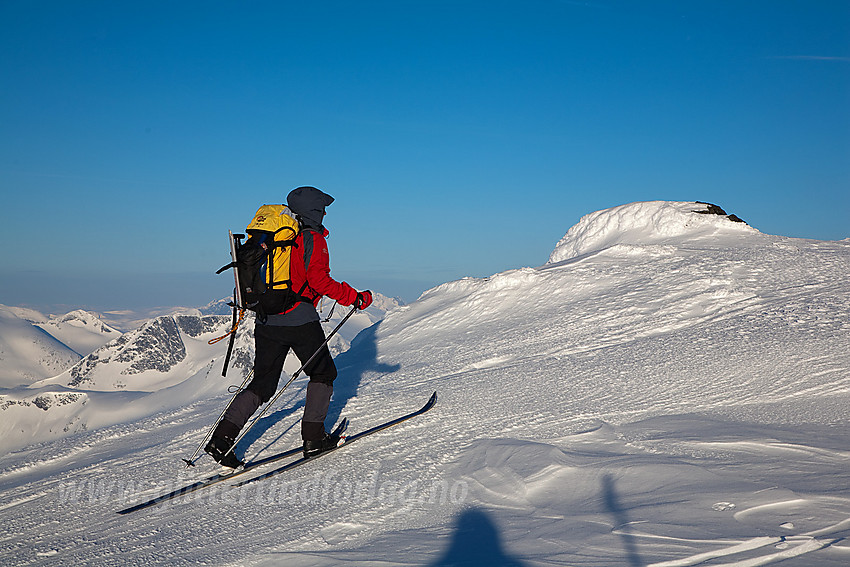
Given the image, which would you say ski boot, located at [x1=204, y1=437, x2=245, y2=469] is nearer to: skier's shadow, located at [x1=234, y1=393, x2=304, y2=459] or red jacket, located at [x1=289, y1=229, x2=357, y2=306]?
skier's shadow, located at [x1=234, y1=393, x2=304, y2=459]

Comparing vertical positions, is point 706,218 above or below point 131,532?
above

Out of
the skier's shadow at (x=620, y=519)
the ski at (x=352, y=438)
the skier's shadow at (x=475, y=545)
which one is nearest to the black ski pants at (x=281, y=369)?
the ski at (x=352, y=438)

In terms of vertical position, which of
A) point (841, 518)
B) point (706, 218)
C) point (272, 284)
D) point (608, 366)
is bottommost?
point (841, 518)

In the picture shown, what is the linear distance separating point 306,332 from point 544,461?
2298 millimetres

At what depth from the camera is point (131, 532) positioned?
371 centimetres

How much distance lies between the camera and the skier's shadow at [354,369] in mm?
6651

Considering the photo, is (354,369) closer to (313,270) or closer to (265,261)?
(313,270)

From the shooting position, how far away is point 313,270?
4781 millimetres

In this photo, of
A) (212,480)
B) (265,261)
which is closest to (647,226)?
(265,261)

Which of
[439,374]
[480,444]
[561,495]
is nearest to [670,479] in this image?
[561,495]

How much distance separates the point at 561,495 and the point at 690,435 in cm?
165

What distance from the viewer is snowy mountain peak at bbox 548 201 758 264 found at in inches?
603

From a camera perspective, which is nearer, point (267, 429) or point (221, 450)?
point (221, 450)

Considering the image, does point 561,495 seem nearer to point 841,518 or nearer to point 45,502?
point 841,518
